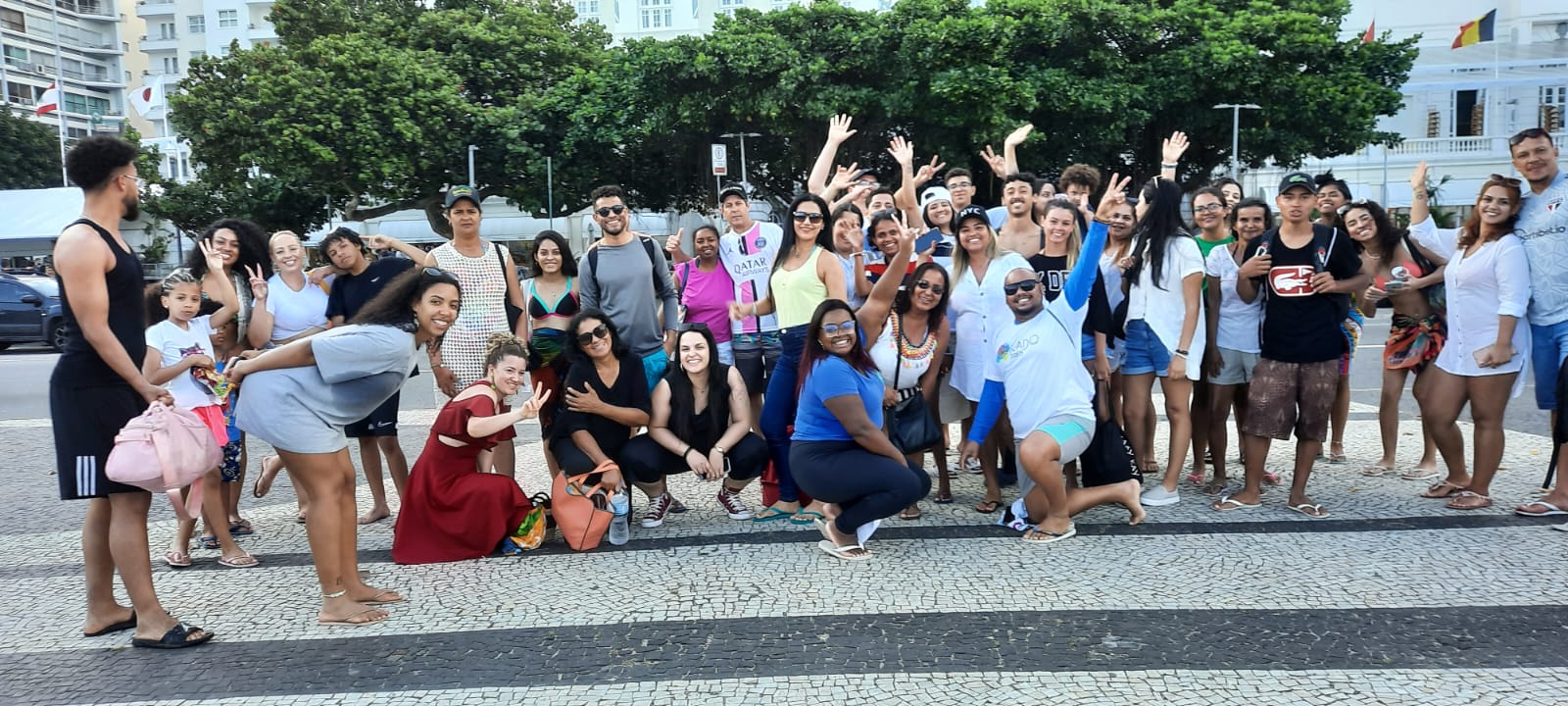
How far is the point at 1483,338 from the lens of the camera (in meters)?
5.40

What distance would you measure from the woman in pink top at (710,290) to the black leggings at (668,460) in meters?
0.74

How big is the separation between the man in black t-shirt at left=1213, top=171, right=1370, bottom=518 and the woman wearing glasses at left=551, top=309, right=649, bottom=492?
3.18 metres

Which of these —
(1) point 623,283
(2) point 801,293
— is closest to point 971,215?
(2) point 801,293

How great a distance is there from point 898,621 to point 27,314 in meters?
19.4

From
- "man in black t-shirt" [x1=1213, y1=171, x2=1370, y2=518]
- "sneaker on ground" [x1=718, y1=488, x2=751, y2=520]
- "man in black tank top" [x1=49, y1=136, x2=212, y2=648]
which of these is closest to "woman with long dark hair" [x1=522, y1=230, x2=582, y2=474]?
"sneaker on ground" [x1=718, y1=488, x2=751, y2=520]

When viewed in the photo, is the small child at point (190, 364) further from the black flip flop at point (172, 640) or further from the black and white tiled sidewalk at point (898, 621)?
the black flip flop at point (172, 640)

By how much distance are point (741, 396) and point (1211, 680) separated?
287 centimetres

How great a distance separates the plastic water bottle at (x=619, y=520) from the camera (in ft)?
17.1

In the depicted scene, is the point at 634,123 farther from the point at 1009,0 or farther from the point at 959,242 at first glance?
the point at 959,242

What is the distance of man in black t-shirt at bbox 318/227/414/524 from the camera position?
5609 mm

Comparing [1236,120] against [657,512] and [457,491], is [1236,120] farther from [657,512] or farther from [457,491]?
[457,491]

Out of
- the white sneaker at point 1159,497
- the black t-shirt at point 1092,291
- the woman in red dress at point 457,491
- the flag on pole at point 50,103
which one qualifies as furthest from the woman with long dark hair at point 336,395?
the flag on pole at point 50,103

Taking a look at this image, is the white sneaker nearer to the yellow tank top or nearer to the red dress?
the yellow tank top

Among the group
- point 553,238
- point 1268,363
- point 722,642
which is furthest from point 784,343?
point 1268,363
